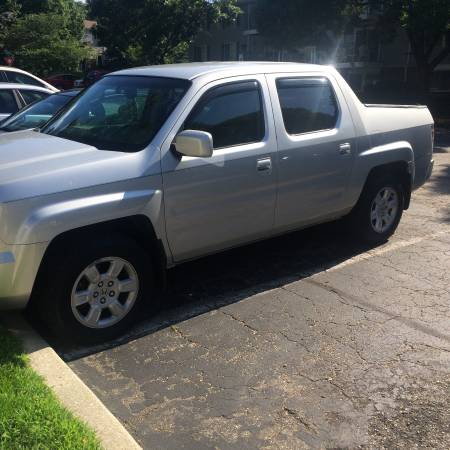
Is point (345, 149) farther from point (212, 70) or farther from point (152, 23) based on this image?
point (152, 23)

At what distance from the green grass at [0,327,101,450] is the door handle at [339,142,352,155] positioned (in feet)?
10.8

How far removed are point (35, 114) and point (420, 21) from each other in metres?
15.3

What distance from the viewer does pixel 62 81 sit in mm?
30125

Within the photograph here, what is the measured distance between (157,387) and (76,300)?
81cm

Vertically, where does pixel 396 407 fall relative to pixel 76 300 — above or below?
below

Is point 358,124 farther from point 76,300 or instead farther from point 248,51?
point 248,51

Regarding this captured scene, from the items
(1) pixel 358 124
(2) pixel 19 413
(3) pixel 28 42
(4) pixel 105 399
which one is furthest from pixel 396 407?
(3) pixel 28 42

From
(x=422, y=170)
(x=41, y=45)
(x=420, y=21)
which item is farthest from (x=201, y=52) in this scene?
(x=422, y=170)

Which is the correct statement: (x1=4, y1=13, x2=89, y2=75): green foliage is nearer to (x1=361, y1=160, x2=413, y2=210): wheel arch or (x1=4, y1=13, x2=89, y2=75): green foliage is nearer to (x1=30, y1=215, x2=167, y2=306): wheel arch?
(x1=361, y1=160, x2=413, y2=210): wheel arch

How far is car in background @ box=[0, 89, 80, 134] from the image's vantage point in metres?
7.43

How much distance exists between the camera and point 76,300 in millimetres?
3770

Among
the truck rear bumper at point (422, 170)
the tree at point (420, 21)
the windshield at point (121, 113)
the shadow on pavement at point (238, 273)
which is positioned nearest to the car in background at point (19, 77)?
the windshield at point (121, 113)

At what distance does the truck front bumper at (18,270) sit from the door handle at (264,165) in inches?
72.2

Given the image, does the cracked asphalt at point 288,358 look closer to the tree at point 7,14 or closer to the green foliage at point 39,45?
the green foliage at point 39,45
